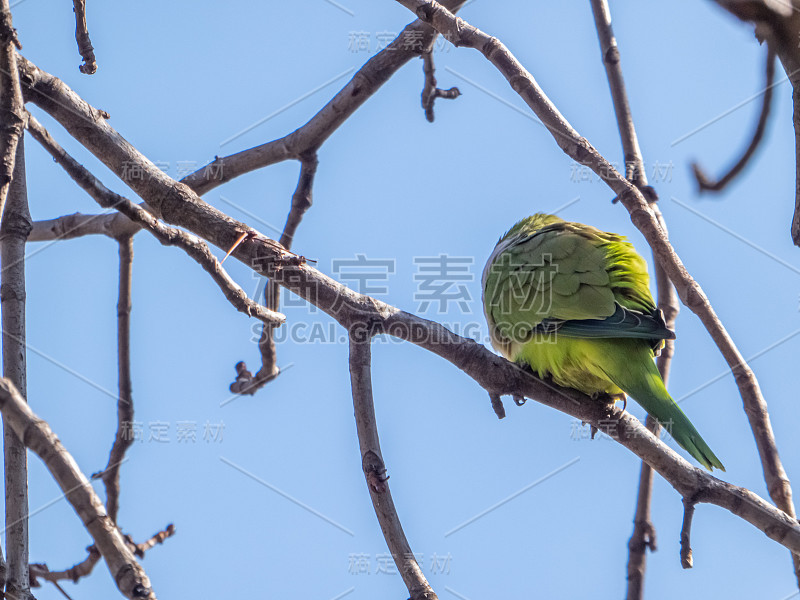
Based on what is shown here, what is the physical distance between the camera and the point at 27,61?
290 cm

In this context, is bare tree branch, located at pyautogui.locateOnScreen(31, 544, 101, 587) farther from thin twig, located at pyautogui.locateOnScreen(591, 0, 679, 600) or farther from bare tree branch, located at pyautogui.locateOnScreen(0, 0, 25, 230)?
thin twig, located at pyautogui.locateOnScreen(591, 0, 679, 600)

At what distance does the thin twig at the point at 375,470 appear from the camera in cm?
214

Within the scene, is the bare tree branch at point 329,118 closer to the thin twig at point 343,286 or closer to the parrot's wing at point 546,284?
the thin twig at point 343,286

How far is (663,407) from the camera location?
325cm

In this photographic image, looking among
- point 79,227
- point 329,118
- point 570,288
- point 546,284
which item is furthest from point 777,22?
point 79,227

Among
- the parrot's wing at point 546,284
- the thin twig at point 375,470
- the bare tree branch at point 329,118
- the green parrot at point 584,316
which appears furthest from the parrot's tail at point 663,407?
the bare tree branch at point 329,118

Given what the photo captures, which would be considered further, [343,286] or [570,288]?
[570,288]

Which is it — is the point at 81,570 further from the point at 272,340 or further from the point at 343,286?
the point at 343,286

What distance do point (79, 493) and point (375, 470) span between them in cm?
102

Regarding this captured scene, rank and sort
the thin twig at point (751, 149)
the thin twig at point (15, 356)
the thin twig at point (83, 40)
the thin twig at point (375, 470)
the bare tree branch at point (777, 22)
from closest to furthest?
the bare tree branch at point (777, 22) < the thin twig at point (751, 149) < the thin twig at point (15, 356) < the thin twig at point (375, 470) < the thin twig at point (83, 40)

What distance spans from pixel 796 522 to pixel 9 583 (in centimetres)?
257

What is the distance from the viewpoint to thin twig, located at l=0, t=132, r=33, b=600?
1962mm

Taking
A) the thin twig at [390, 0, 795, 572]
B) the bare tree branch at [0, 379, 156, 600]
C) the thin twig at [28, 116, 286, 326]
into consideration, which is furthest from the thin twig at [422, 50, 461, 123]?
the bare tree branch at [0, 379, 156, 600]

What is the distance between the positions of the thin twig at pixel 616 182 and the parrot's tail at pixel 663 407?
27 cm
